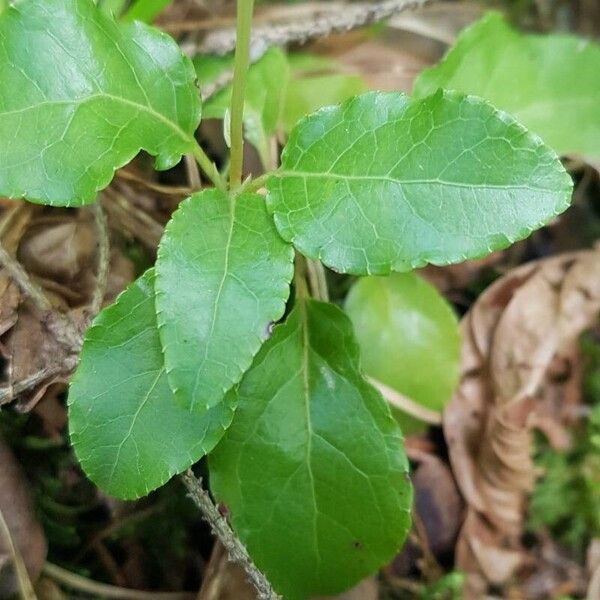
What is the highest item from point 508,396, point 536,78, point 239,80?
point 239,80

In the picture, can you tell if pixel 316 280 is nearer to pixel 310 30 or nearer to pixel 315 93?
pixel 315 93

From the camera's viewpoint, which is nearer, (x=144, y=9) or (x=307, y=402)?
(x=307, y=402)

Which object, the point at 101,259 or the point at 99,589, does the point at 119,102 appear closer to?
the point at 101,259

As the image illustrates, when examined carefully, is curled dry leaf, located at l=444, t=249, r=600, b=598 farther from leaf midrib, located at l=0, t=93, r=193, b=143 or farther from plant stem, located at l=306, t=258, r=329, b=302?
leaf midrib, located at l=0, t=93, r=193, b=143

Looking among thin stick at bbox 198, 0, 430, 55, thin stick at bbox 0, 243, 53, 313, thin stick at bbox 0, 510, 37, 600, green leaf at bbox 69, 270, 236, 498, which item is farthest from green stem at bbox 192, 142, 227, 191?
thin stick at bbox 0, 510, 37, 600

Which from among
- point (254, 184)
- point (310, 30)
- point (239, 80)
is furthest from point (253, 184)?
point (310, 30)

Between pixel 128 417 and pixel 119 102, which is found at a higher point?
pixel 119 102

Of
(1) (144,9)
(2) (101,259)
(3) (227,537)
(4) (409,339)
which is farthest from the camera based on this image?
(4) (409,339)

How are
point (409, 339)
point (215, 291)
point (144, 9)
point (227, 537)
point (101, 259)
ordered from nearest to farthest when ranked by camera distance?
point (215, 291), point (227, 537), point (101, 259), point (144, 9), point (409, 339)

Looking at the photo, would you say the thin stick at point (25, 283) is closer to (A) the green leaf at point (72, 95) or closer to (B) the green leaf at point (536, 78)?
(A) the green leaf at point (72, 95)
